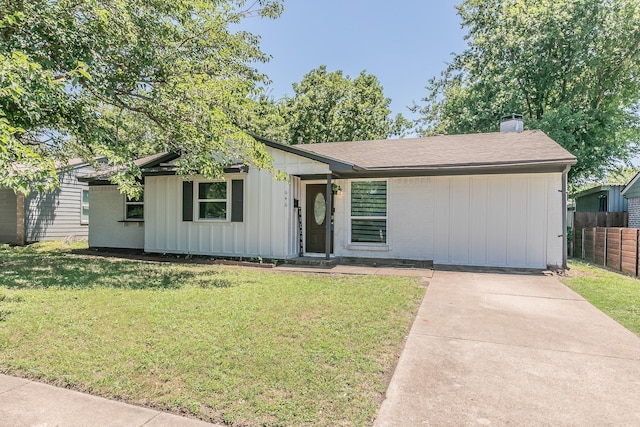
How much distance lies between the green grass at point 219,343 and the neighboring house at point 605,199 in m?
15.8

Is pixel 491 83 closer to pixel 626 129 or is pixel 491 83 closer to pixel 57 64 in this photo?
pixel 626 129

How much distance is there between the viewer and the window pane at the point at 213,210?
1054 centimetres

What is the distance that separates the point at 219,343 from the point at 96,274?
551cm

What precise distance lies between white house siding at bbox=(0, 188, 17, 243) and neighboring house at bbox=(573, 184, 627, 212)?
25.9 meters

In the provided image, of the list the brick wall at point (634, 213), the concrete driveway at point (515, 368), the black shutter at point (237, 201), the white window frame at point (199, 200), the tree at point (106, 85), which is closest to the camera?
the concrete driveway at point (515, 368)

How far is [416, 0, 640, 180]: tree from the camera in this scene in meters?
15.4

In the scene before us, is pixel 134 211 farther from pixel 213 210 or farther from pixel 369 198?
pixel 369 198

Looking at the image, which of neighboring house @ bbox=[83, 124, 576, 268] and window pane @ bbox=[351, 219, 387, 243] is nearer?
neighboring house @ bbox=[83, 124, 576, 268]

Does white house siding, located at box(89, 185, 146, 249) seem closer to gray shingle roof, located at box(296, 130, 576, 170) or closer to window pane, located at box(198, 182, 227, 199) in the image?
window pane, located at box(198, 182, 227, 199)

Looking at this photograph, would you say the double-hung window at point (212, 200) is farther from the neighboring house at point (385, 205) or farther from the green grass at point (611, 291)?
the green grass at point (611, 291)

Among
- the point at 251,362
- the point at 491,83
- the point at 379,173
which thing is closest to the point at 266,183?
the point at 379,173

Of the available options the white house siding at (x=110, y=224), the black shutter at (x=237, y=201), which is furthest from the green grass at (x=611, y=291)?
the white house siding at (x=110, y=224)

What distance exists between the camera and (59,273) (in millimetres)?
7703

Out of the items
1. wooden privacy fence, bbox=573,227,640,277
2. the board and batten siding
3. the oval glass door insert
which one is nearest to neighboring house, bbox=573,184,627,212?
wooden privacy fence, bbox=573,227,640,277
